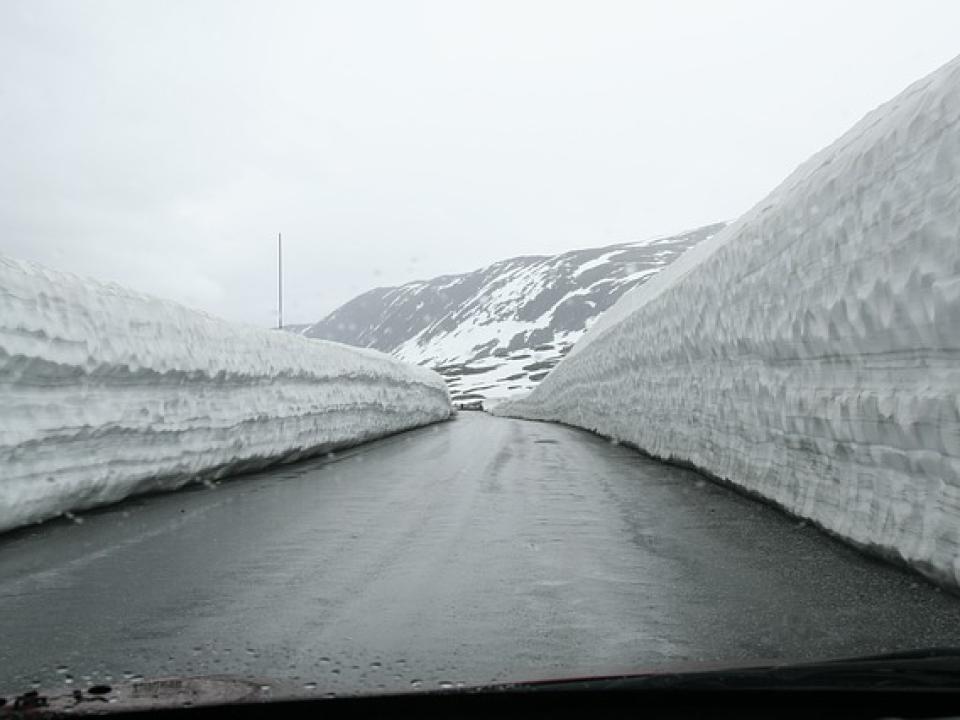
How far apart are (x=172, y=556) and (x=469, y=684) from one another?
105 inches

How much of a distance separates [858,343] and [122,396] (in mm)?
5644

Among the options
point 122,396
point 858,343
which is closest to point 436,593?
point 858,343

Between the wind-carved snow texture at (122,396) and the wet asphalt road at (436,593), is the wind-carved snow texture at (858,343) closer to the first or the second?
the wet asphalt road at (436,593)

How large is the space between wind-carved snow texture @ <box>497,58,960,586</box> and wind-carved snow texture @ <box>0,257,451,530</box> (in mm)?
5192

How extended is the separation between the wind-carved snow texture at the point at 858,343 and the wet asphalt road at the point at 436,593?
33cm

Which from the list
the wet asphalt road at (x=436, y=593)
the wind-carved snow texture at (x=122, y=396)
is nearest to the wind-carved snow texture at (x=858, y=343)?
the wet asphalt road at (x=436, y=593)

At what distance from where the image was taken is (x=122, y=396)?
6.45 meters

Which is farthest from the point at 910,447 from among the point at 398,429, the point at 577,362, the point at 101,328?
the point at 577,362

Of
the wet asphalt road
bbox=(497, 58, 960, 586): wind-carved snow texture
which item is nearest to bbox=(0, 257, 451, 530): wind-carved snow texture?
the wet asphalt road

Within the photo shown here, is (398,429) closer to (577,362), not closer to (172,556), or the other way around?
(577,362)

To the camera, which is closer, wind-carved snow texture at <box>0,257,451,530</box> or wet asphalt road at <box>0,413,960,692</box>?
wet asphalt road at <box>0,413,960,692</box>

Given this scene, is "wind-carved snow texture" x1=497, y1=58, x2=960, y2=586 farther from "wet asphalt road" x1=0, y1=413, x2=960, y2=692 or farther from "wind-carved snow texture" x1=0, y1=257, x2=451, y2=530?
"wind-carved snow texture" x1=0, y1=257, x2=451, y2=530

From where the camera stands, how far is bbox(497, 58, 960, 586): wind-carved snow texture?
3.48 m

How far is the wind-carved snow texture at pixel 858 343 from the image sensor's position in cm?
348
